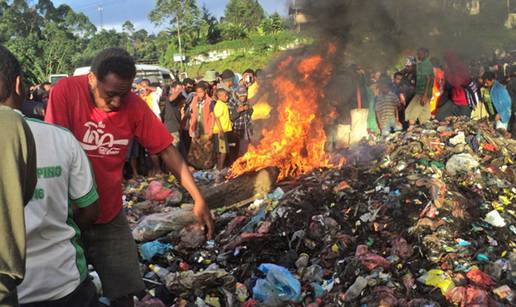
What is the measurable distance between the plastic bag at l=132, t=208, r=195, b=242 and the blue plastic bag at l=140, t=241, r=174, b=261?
0.18m

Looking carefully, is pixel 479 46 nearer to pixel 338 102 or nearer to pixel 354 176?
pixel 338 102

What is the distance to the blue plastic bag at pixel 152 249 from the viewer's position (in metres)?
5.07

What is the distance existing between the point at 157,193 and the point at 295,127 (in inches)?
99.4

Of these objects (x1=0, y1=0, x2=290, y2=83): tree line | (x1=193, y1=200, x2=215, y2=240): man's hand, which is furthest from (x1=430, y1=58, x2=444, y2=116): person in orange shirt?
(x1=0, y1=0, x2=290, y2=83): tree line

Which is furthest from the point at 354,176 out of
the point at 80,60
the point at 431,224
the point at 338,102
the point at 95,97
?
the point at 80,60

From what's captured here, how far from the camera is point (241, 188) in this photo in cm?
693

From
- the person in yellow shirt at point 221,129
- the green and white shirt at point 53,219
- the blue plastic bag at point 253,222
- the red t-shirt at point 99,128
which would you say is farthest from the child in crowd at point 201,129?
the green and white shirt at point 53,219

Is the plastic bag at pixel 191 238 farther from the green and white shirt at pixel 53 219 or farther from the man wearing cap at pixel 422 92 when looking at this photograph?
the man wearing cap at pixel 422 92

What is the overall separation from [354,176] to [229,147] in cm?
365

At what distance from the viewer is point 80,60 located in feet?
130

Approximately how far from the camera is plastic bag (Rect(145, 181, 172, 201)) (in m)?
7.50

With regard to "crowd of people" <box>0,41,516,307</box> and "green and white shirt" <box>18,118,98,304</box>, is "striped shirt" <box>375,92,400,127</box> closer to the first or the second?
"crowd of people" <box>0,41,516,307</box>

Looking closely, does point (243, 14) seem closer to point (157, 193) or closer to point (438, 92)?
point (438, 92)

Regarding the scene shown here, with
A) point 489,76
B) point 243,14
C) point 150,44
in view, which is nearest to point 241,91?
point 489,76
